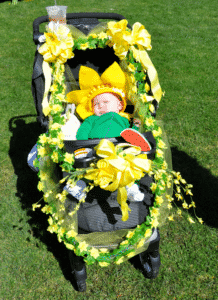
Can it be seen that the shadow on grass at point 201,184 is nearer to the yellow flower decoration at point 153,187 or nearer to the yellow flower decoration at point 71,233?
the yellow flower decoration at point 153,187

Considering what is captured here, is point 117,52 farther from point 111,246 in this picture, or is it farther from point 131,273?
point 131,273

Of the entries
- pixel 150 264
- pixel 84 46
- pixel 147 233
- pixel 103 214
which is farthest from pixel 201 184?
pixel 84 46

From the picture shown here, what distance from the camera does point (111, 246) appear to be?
1.59 metres

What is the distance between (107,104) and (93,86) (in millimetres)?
251

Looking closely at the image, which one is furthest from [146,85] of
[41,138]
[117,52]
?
[41,138]

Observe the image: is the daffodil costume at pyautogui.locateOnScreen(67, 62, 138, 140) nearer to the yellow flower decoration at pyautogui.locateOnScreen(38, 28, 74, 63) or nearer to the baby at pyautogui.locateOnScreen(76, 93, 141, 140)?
the baby at pyautogui.locateOnScreen(76, 93, 141, 140)

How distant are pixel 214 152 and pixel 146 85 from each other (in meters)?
1.55

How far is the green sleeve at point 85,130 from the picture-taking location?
2260 mm

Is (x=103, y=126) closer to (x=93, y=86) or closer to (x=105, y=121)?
(x=105, y=121)

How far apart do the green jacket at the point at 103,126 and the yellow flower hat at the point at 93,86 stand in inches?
6.4

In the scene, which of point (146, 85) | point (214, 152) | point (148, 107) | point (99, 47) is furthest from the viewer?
point (214, 152)

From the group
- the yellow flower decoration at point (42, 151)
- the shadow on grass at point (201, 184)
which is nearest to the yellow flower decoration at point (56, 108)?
the yellow flower decoration at point (42, 151)

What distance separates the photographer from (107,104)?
Answer: 94.7 inches

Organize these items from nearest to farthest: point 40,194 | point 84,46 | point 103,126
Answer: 1. point 103,126
2. point 84,46
3. point 40,194
